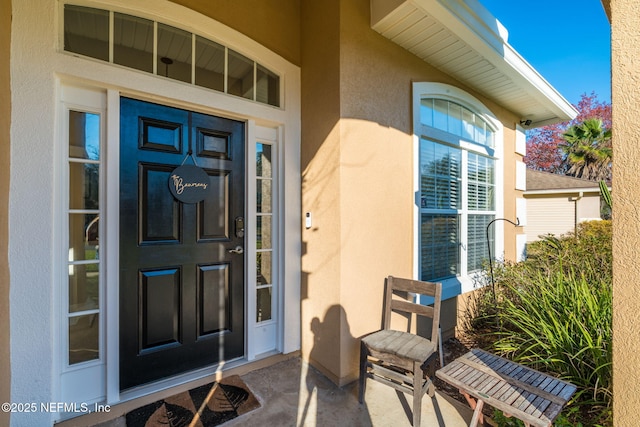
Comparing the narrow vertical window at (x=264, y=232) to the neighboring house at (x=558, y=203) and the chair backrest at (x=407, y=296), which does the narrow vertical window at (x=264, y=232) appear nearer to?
the chair backrest at (x=407, y=296)

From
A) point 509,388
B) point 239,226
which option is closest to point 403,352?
point 509,388

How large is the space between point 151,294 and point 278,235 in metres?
1.08

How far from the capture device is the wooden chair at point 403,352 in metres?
1.88

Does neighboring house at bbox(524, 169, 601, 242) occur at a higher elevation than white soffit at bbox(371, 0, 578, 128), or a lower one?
lower

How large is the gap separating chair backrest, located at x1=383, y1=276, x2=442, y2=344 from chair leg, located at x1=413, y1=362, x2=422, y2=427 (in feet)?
1.37

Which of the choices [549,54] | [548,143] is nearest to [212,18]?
[549,54]

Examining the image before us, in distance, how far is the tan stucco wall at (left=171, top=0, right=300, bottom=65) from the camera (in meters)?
2.25

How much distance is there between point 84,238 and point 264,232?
4.15 feet

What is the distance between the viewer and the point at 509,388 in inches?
61.6

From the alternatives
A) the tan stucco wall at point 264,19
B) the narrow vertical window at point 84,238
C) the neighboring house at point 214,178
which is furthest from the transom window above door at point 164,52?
the narrow vertical window at point 84,238

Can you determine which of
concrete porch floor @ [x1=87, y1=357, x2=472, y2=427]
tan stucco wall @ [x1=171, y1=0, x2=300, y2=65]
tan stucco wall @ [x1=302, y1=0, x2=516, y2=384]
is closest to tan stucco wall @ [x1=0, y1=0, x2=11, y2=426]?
concrete porch floor @ [x1=87, y1=357, x2=472, y2=427]

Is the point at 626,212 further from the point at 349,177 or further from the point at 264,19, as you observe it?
the point at 264,19

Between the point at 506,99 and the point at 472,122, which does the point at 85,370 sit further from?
the point at 506,99

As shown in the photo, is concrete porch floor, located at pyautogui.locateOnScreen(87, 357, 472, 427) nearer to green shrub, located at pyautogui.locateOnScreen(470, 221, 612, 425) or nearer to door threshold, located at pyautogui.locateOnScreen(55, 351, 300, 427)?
door threshold, located at pyautogui.locateOnScreen(55, 351, 300, 427)
